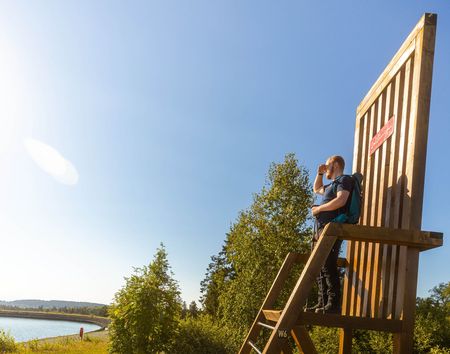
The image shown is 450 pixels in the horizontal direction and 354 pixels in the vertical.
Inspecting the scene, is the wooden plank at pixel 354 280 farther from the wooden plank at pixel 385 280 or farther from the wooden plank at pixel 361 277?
the wooden plank at pixel 385 280

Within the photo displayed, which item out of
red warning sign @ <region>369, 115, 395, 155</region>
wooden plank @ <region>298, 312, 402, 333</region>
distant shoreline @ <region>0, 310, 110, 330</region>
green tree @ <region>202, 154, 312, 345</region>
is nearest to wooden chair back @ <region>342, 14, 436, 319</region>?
red warning sign @ <region>369, 115, 395, 155</region>

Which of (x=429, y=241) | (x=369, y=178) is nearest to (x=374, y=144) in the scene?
(x=369, y=178)

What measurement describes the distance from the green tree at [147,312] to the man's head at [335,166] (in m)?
10.8

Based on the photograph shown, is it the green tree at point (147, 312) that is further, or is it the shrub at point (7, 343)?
the shrub at point (7, 343)

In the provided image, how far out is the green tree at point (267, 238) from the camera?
20.0m

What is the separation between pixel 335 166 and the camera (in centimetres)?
522

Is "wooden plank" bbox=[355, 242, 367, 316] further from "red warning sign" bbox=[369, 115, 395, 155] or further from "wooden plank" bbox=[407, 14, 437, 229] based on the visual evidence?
"wooden plank" bbox=[407, 14, 437, 229]

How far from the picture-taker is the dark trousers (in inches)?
195

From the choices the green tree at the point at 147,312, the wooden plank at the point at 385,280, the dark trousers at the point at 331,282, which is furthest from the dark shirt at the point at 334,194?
the green tree at the point at 147,312

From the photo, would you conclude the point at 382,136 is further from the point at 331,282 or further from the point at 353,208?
the point at 331,282

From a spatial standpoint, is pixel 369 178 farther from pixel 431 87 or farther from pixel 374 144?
pixel 431 87

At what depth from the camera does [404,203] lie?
14.3 ft

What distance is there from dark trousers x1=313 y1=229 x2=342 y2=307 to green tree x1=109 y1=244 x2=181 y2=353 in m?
10.4

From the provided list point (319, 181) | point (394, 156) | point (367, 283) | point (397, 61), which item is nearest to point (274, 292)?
point (367, 283)
